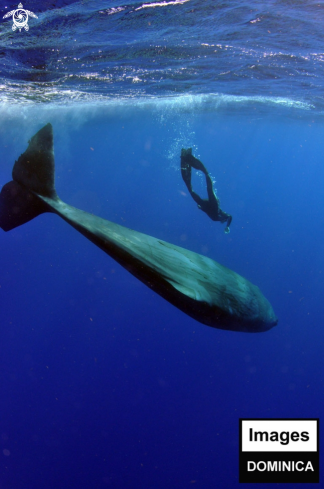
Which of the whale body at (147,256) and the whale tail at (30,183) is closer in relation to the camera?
the whale body at (147,256)

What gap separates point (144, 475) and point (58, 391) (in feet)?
27.0

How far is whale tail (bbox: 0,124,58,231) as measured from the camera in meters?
4.67

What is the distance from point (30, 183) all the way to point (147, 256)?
2.95 meters

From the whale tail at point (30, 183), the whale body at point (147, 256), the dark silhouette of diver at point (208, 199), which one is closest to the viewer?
the whale body at point (147, 256)

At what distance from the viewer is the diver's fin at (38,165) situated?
15.3ft

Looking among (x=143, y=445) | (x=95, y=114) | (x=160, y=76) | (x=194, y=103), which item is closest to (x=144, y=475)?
(x=143, y=445)

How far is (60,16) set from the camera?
7949mm

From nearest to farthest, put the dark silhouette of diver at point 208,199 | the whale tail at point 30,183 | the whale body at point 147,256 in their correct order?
the whale body at point 147,256, the whale tail at point 30,183, the dark silhouette of diver at point 208,199

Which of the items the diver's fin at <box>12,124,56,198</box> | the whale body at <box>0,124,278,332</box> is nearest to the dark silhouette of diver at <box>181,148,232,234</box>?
the whale body at <box>0,124,278,332</box>

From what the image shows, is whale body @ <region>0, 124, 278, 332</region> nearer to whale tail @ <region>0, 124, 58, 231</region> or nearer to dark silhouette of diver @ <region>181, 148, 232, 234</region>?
whale tail @ <region>0, 124, 58, 231</region>

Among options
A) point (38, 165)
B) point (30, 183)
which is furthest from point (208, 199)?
point (30, 183)

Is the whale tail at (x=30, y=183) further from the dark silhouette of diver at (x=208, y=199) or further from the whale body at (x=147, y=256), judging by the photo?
the dark silhouette of diver at (x=208, y=199)

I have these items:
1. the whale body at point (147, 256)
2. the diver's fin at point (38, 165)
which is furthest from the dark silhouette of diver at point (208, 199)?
the diver's fin at point (38, 165)

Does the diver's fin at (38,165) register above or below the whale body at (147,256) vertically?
→ above
